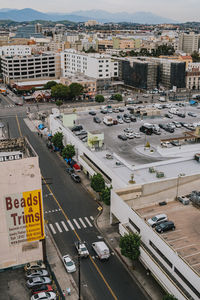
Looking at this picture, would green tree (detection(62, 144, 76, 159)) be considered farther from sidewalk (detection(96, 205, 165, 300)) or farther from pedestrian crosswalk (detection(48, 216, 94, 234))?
pedestrian crosswalk (detection(48, 216, 94, 234))

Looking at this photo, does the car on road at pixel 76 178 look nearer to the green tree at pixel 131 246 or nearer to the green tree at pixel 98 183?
the green tree at pixel 98 183

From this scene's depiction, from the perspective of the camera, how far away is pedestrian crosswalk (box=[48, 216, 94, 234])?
44.4m

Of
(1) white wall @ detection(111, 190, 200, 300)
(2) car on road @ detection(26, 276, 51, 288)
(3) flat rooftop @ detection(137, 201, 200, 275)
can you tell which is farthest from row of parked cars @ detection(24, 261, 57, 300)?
(3) flat rooftop @ detection(137, 201, 200, 275)

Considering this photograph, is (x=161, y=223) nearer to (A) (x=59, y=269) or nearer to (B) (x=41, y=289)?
(A) (x=59, y=269)

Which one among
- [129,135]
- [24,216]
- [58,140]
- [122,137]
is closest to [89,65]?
[58,140]

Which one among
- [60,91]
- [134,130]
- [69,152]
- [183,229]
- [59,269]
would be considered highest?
[60,91]

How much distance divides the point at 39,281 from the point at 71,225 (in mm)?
11749

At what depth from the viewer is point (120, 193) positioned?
4141 cm

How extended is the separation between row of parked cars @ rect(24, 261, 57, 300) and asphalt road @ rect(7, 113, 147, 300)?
327 cm

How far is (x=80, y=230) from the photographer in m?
44.1

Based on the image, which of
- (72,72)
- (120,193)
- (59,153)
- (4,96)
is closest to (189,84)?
(72,72)

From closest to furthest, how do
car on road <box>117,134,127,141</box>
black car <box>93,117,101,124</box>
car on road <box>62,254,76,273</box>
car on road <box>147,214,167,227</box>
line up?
1. car on road <box>147,214,167,227</box>
2. car on road <box>62,254,76,273</box>
3. car on road <box>117,134,127,141</box>
4. black car <box>93,117,101,124</box>

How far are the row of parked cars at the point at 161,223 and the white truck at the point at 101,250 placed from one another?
6.70m

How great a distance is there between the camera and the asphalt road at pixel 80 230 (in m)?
34.0
